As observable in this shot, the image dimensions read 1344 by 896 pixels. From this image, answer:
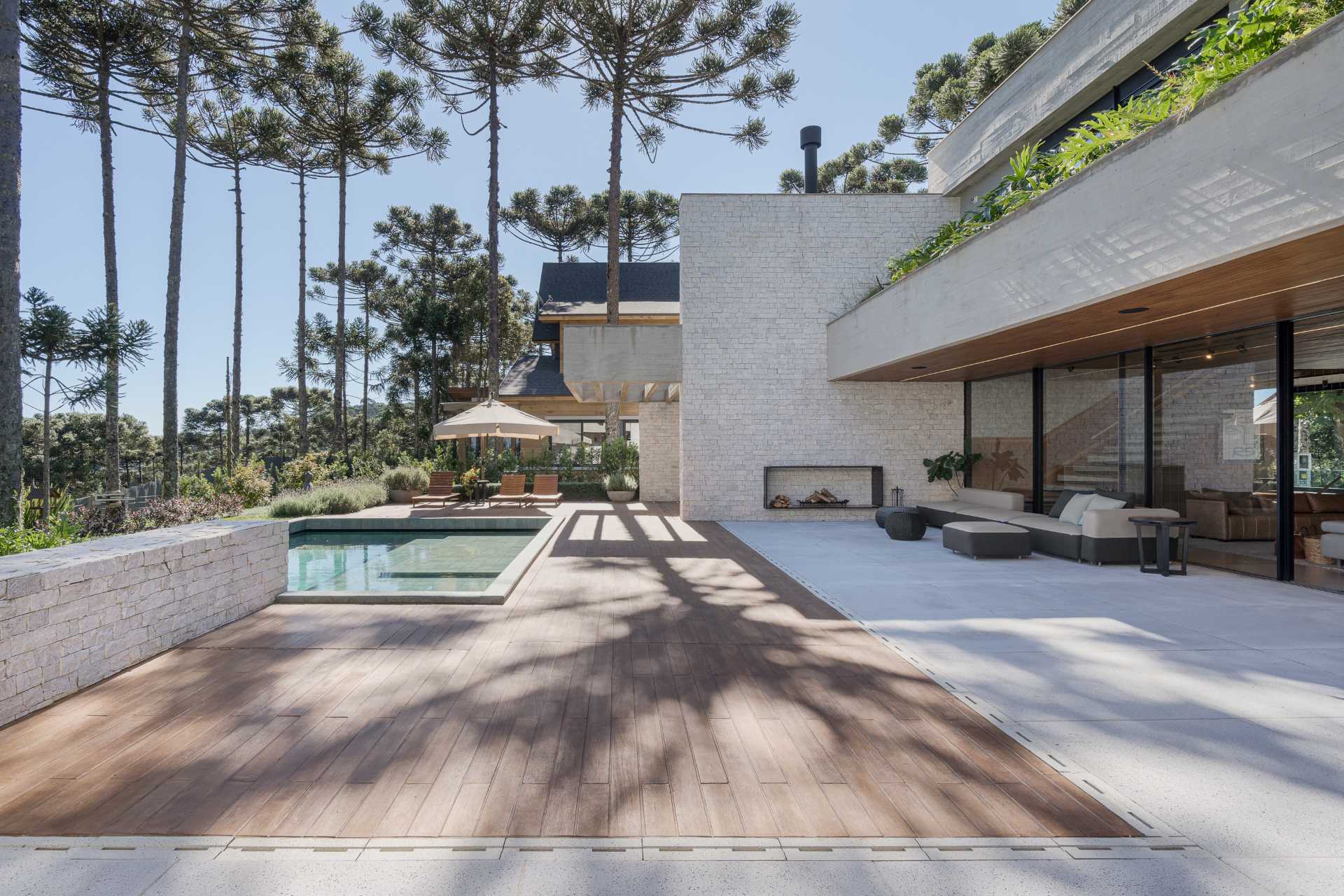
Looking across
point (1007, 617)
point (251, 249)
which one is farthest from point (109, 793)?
point (251, 249)

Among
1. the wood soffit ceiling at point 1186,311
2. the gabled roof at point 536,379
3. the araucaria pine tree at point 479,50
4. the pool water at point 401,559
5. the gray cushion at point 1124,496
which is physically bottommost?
the pool water at point 401,559

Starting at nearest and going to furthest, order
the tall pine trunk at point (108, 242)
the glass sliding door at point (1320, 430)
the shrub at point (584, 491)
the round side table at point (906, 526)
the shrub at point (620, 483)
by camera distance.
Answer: the glass sliding door at point (1320, 430)
the round side table at point (906, 526)
the tall pine trunk at point (108, 242)
the shrub at point (620, 483)
the shrub at point (584, 491)

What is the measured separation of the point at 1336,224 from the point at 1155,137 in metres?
1.71

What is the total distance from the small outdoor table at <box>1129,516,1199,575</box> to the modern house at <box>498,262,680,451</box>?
14.9 meters

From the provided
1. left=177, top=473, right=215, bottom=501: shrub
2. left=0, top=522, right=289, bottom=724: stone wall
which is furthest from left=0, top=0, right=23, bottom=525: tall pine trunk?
left=177, top=473, right=215, bottom=501: shrub

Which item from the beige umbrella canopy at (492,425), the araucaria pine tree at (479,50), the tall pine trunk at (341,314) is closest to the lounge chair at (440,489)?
the beige umbrella canopy at (492,425)

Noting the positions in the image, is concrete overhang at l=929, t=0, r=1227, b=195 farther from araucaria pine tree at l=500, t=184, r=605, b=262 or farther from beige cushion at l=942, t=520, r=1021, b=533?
araucaria pine tree at l=500, t=184, r=605, b=262

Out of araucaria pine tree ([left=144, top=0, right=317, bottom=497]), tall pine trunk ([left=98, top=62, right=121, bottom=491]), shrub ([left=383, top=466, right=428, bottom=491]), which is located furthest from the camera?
shrub ([left=383, top=466, right=428, bottom=491])

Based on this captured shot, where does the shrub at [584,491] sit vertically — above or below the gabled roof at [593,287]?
below

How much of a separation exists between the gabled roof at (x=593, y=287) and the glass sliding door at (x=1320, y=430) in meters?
17.5

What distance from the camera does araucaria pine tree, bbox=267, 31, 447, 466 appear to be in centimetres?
1923

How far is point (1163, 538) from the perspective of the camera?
6871 millimetres

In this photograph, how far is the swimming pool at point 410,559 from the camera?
223 inches

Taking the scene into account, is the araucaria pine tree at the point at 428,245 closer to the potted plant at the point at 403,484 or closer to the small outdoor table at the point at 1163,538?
the potted plant at the point at 403,484
